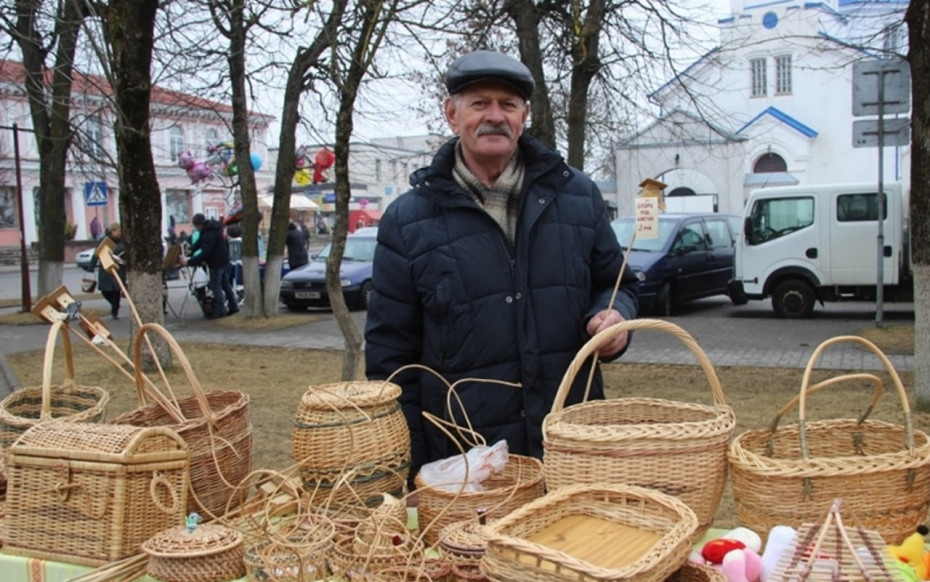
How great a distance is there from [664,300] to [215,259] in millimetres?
6831

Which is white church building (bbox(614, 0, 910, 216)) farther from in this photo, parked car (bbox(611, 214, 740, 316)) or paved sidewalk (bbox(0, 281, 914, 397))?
paved sidewalk (bbox(0, 281, 914, 397))

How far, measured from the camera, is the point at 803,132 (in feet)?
114

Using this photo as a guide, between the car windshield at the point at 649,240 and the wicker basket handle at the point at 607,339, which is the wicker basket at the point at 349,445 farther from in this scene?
the car windshield at the point at 649,240

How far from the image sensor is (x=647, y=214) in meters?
2.35

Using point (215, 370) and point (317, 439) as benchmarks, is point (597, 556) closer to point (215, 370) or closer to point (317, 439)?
point (317, 439)

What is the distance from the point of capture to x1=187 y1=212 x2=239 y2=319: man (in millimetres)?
13242

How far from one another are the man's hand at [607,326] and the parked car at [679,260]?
10348mm

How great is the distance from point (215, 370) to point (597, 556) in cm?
792

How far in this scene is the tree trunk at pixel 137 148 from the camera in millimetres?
7570

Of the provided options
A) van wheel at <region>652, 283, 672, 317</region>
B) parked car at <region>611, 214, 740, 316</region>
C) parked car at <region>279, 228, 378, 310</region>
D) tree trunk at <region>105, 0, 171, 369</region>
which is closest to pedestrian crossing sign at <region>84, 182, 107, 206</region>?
parked car at <region>279, 228, 378, 310</region>

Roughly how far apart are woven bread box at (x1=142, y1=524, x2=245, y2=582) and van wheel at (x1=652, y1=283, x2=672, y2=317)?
1142cm

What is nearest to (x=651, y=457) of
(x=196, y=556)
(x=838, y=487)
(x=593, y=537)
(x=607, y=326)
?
(x=593, y=537)

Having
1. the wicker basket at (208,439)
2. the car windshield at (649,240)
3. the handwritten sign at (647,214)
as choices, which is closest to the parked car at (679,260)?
the car windshield at (649,240)

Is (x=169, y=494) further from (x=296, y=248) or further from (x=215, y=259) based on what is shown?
(x=296, y=248)
